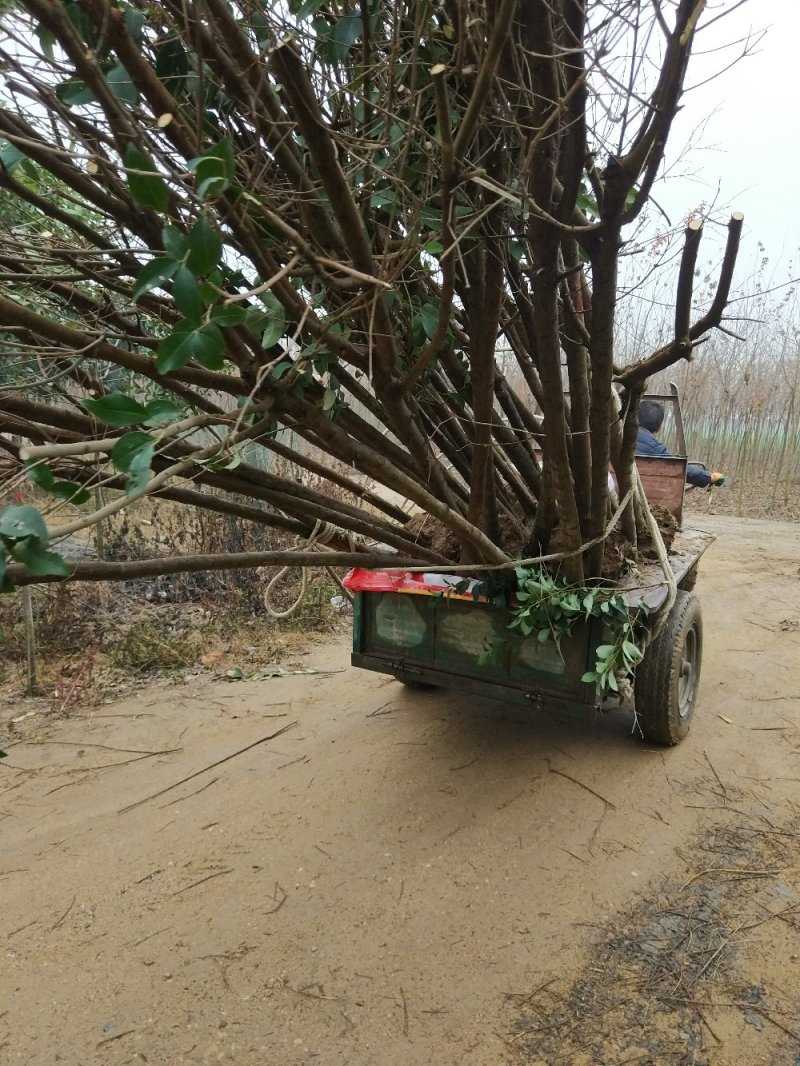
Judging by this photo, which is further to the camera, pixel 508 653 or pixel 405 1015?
pixel 508 653

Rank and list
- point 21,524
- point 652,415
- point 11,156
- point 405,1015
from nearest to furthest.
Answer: point 21,524, point 11,156, point 405,1015, point 652,415

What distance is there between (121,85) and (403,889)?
2755 mm

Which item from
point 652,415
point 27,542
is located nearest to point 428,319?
point 27,542

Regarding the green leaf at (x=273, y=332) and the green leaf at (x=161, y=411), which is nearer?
→ the green leaf at (x=161, y=411)

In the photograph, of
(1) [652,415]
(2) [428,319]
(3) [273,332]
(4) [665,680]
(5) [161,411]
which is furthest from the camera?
(1) [652,415]

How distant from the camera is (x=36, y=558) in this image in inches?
41.9

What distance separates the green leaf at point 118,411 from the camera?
1.28 m

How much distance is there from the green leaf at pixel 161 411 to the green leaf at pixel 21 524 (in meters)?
0.35

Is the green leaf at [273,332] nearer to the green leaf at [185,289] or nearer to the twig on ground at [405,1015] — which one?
the green leaf at [185,289]

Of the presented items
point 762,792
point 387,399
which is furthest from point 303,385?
point 762,792

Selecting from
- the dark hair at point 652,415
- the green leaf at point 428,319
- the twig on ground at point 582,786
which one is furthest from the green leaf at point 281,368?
the dark hair at point 652,415

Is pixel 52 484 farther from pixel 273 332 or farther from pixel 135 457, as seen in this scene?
pixel 273 332

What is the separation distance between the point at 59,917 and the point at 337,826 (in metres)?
1.12

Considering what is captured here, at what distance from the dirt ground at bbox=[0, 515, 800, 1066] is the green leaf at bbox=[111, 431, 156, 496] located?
68.7 inches
